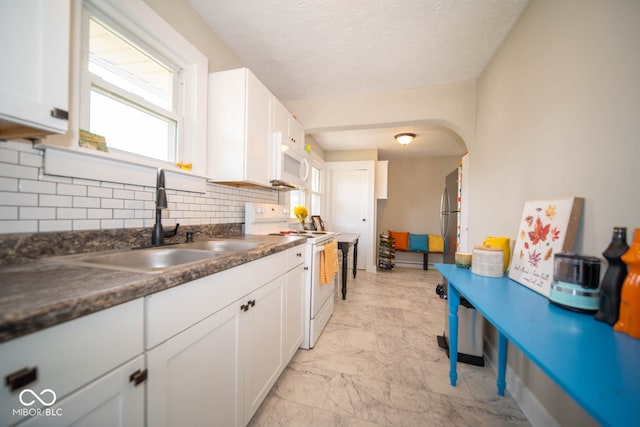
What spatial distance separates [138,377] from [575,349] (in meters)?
1.17

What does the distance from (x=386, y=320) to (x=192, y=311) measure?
2.26 m

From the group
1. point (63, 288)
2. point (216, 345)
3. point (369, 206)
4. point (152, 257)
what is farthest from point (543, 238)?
point (369, 206)

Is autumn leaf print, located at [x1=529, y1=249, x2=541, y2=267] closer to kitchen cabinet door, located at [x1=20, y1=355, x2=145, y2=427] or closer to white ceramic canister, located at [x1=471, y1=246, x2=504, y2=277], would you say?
white ceramic canister, located at [x1=471, y1=246, x2=504, y2=277]

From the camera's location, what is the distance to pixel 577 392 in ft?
1.56

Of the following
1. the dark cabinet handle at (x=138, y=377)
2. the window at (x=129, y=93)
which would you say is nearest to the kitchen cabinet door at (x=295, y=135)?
the window at (x=129, y=93)

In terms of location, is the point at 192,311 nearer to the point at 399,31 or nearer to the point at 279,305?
the point at 279,305

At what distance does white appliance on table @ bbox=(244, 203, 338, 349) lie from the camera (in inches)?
76.7

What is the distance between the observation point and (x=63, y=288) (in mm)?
540

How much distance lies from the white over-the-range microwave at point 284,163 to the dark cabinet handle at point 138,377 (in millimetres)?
1649

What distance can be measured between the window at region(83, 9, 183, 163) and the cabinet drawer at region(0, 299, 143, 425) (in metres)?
1.02

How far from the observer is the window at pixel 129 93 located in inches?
44.9

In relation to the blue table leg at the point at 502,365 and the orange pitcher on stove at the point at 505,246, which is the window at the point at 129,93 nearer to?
the orange pitcher on stove at the point at 505,246

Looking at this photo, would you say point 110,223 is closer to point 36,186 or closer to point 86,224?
point 86,224

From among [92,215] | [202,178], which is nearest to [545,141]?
[202,178]
